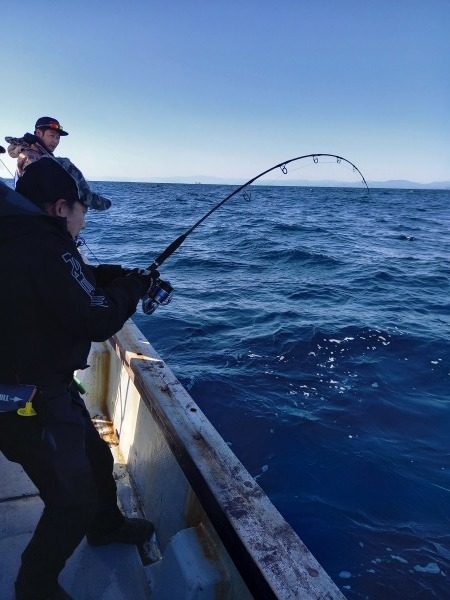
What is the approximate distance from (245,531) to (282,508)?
7.72ft

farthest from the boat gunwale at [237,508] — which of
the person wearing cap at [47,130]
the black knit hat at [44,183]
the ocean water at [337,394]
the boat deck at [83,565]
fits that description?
the person wearing cap at [47,130]

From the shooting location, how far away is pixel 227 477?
6.58 ft

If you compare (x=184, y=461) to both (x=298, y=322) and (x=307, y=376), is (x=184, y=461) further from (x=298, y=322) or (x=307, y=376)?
(x=298, y=322)

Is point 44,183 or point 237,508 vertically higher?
point 44,183

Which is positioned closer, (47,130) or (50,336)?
(50,336)

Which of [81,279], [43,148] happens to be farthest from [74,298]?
[43,148]

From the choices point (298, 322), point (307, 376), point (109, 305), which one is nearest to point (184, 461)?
point (109, 305)

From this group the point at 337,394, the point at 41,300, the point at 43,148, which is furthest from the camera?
the point at 337,394

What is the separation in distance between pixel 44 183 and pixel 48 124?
2978 millimetres

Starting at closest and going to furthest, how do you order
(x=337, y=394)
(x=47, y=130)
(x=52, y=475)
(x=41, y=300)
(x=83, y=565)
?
(x=41, y=300) < (x=52, y=475) < (x=83, y=565) < (x=47, y=130) < (x=337, y=394)

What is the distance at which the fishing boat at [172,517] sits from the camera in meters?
1.63

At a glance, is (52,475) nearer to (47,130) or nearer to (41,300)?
(41,300)

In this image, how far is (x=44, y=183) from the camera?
1.84m

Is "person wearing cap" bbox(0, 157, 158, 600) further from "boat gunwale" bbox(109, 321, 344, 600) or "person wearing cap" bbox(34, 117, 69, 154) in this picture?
"person wearing cap" bbox(34, 117, 69, 154)
